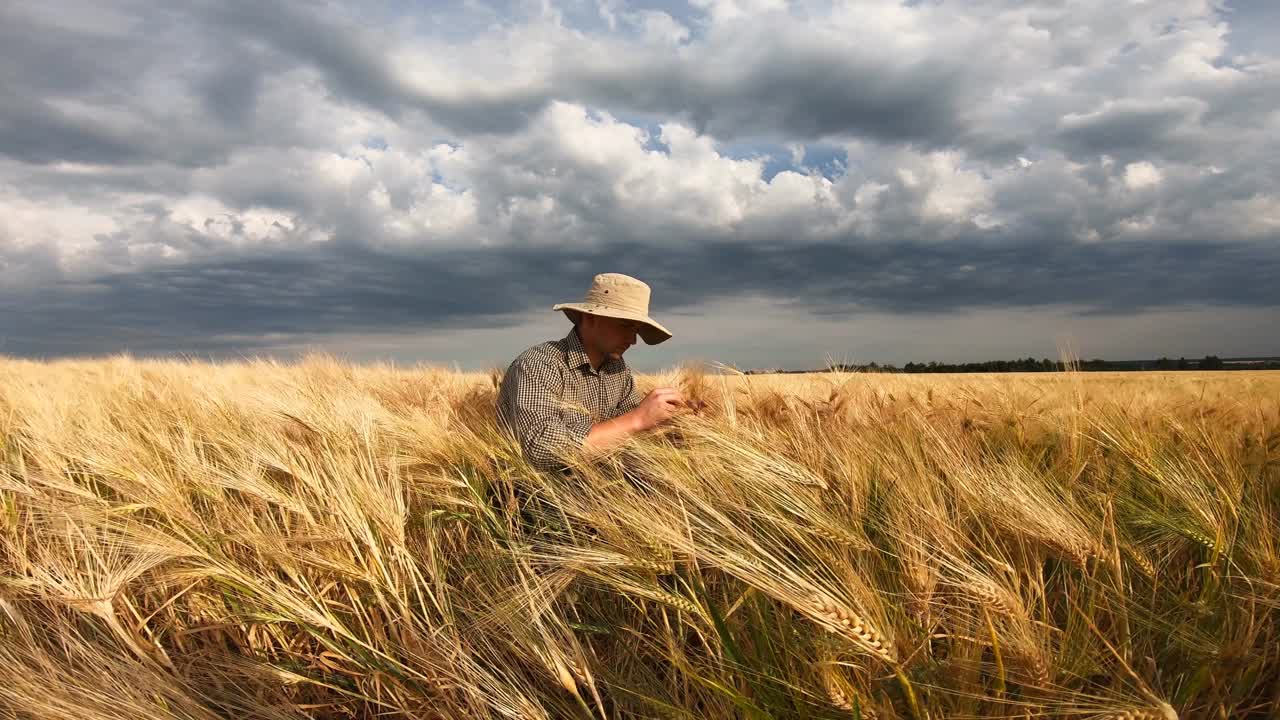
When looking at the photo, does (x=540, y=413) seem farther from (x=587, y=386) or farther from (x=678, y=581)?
(x=678, y=581)

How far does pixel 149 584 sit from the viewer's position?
6.11 feet

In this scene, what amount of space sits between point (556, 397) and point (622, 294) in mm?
492

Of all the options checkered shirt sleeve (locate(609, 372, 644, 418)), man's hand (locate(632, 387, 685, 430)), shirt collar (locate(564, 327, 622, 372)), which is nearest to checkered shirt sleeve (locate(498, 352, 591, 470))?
shirt collar (locate(564, 327, 622, 372))

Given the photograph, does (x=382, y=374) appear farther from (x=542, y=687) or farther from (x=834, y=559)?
(x=834, y=559)

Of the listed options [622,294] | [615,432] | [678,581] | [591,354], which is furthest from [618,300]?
[678,581]

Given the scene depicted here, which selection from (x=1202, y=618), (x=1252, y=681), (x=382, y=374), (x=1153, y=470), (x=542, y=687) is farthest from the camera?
(x=382, y=374)

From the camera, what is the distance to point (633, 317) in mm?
2682

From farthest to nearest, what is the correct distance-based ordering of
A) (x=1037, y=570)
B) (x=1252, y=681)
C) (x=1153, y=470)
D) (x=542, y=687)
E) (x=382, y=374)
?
(x=382, y=374), (x=1153, y=470), (x=542, y=687), (x=1037, y=570), (x=1252, y=681)

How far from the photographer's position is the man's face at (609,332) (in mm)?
2881

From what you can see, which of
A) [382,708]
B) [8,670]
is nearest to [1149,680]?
[382,708]

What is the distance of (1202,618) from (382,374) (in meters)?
6.41

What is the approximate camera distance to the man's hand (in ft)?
8.08

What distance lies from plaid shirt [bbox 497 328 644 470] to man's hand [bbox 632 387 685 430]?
0.72 feet

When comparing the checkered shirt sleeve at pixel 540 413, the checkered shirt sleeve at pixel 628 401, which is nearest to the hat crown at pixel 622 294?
the checkered shirt sleeve at pixel 540 413
